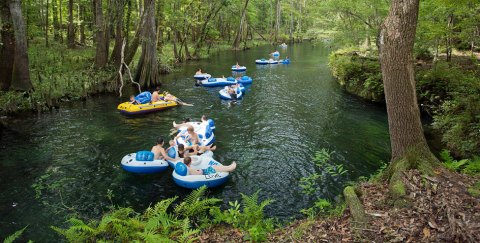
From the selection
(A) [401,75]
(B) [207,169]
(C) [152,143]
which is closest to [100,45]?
(C) [152,143]

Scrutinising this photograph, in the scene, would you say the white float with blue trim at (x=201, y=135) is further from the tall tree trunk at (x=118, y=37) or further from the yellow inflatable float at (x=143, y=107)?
the tall tree trunk at (x=118, y=37)

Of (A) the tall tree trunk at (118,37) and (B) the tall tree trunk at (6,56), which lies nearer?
(B) the tall tree trunk at (6,56)

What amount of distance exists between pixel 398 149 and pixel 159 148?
Answer: 637 centimetres

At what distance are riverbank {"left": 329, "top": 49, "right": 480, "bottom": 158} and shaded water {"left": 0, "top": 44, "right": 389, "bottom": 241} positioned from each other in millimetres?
1497

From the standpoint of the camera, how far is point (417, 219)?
4.51m

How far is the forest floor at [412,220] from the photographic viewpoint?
412 centimetres

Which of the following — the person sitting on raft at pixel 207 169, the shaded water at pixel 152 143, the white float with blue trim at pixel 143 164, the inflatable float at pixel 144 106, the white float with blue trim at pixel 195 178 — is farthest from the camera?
the inflatable float at pixel 144 106

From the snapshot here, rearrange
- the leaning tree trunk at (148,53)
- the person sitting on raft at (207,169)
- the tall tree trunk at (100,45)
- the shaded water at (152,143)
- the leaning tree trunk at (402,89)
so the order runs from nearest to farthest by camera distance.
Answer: the leaning tree trunk at (402,89)
the shaded water at (152,143)
the person sitting on raft at (207,169)
the tall tree trunk at (100,45)
the leaning tree trunk at (148,53)

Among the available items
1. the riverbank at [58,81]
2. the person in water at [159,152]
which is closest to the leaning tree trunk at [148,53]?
the riverbank at [58,81]

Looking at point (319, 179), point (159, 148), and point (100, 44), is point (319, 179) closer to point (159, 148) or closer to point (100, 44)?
point (159, 148)

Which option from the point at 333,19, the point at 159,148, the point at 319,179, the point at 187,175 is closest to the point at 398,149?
the point at 319,179

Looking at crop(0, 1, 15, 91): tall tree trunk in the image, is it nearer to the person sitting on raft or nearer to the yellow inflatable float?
the yellow inflatable float

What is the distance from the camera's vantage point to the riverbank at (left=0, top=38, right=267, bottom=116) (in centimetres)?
1378

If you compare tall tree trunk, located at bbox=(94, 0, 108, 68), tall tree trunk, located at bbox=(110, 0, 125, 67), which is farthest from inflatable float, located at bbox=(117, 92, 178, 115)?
tall tree trunk, located at bbox=(110, 0, 125, 67)
